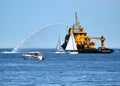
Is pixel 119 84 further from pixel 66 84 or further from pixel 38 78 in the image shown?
pixel 38 78

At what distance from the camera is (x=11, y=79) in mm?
89188

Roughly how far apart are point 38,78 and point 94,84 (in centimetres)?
1197

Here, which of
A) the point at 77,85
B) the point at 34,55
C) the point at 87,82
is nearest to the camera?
the point at 77,85

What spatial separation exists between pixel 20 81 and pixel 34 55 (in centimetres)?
8816

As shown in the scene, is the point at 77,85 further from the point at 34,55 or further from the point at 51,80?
the point at 34,55

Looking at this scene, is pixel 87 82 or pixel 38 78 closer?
pixel 87 82

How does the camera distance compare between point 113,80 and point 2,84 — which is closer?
point 2,84

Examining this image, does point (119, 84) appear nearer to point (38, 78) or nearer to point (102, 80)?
point (102, 80)

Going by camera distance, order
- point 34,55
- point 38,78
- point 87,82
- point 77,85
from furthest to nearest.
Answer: point 34,55
point 38,78
point 87,82
point 77,85

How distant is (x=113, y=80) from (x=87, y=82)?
197 inches

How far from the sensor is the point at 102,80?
87812 mm

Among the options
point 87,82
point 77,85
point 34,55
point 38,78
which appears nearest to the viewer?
point 77,85

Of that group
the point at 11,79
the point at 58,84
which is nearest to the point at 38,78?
the point at 11,79

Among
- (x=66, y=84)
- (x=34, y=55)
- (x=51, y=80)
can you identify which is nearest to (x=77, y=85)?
(x=66, y=84)
